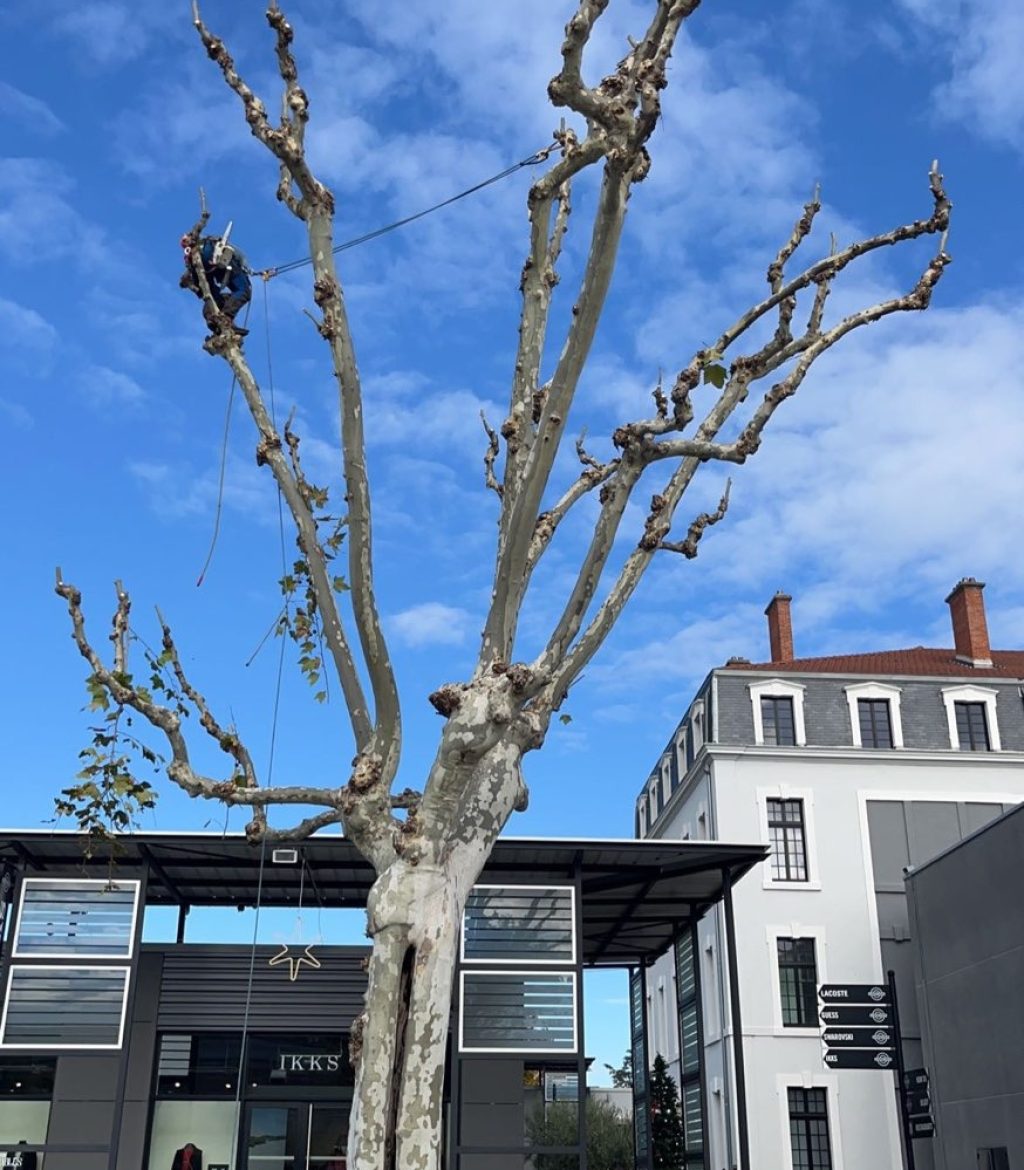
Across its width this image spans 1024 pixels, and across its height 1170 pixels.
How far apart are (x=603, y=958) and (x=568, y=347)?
20.3 meters

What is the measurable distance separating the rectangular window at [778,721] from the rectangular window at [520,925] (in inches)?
633

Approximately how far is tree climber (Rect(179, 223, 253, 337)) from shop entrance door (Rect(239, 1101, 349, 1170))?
14.6 metres

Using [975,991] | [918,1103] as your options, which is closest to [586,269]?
[918,1103]

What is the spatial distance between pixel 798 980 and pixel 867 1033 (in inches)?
771

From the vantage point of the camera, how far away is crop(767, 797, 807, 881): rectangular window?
31.1 m

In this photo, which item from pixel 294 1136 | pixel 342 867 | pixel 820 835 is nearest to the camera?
pixel 342 867

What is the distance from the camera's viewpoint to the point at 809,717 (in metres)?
32.8

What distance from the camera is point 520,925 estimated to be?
17.4 metres

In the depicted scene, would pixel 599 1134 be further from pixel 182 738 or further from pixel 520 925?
pixel 182 738

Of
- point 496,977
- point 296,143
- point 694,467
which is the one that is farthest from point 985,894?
point 296,143

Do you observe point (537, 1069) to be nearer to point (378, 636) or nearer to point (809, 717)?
point (809, 717)

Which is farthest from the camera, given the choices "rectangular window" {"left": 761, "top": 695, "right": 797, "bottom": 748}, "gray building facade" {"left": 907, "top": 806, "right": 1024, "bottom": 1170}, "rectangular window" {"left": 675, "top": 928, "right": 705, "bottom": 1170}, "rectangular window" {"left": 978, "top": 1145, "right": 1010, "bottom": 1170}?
"rectangular window" {"left": 761, "top": 695, "right": 797, "bottom": 748}

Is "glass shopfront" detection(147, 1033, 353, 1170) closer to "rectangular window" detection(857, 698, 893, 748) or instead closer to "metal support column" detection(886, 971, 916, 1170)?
"metal support column" detection(886, 971, 916, 1170)

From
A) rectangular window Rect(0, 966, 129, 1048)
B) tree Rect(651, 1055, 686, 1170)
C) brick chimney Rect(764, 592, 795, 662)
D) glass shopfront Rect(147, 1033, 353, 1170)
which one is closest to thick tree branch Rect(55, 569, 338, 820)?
rectangular window Rect(0, 966, 129, 1048)
